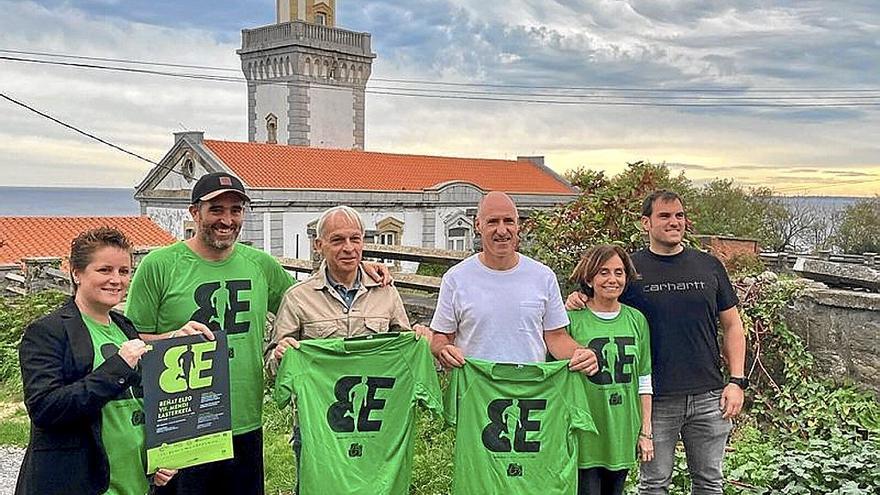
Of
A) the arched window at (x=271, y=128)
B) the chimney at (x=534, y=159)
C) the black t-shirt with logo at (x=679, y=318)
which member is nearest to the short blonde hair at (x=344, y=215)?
the black t-shirt with logo at (x=679, y=318)

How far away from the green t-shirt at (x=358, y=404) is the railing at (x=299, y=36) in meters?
38.8

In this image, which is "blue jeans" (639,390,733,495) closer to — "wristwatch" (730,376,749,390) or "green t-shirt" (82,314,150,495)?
"wristwatch" (730,376,749,390)

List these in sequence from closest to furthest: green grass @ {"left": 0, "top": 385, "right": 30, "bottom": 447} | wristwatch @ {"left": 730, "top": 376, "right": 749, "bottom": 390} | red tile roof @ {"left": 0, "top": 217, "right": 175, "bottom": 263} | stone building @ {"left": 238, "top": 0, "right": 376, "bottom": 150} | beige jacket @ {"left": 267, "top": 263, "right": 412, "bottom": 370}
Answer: beige jacket @ {"left": 267, "top": 263, "right": 412, "bottom": 370}, wristwatch @ {"left": 730, "top": 376, "right": 749, "bottom": 390}, green grass @ {"left": 0, "top": 385, "right": 30, "bottom": 447}, red tile roof @ {"left": 0, "top": 217, "right": 175, "bottom": 263}, stone building @ {"left": 238, "top": 0, "right": 376, "bottom": 150}

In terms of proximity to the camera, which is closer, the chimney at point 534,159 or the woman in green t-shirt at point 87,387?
the woman in green t-shirt at point 87,387

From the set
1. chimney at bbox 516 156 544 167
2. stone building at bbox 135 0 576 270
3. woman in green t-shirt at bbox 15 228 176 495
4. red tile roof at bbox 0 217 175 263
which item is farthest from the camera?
chimney at bbox 516 156 544 167

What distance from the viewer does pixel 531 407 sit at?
4.24m

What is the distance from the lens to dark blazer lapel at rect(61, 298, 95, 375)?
3.41m

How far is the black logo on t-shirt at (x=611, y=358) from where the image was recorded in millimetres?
4301

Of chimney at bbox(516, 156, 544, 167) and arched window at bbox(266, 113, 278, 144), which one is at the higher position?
arched window at bbox(266, 113, 278, 144)

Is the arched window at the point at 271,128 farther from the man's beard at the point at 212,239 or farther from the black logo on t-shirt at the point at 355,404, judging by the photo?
the black logo on t-shirt at the point at 355,404

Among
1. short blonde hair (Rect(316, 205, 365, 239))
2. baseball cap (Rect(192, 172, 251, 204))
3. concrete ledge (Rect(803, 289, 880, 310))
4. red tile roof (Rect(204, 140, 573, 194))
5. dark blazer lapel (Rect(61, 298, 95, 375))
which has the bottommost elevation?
concrete ledge (Rect(803, 289, 880, 310))

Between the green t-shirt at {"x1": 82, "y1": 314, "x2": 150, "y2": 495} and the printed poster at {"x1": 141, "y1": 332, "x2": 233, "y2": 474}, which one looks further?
the printed poster at {"x1": 141, "y1": 332, "x2": 233, "y2": 474}

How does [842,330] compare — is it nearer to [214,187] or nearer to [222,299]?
[222,299]

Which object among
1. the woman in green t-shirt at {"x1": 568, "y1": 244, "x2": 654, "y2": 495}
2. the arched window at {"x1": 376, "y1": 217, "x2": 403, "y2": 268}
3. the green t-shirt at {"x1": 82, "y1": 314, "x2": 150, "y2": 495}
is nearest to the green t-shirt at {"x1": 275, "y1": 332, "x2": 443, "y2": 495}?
the green t-shirt at {"x1": 82, "y1": 314, "x2": 150, "y2": 495}
